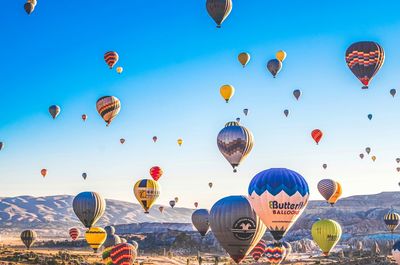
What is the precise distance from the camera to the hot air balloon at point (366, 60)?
38.8m

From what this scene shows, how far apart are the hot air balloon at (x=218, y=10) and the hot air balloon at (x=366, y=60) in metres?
9.87

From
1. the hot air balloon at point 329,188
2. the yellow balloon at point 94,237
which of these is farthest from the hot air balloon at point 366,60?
the yellow balloon at point 94,237

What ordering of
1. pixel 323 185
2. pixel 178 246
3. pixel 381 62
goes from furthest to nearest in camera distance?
pixel 178 246 < pixel 323 185 < pixel 381 62

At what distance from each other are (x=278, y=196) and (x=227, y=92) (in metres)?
19.5

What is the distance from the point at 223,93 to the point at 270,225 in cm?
1969

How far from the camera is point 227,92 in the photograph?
47.4 metres

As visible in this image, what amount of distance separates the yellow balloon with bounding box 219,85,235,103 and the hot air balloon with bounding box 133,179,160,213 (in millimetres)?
10917

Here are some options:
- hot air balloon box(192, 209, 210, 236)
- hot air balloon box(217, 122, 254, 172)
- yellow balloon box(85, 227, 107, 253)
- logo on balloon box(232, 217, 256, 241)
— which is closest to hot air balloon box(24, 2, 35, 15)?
hot air balloon box(217, 122, 254, 172)

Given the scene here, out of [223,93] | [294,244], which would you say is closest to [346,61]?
[223,93]

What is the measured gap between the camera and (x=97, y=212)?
4656cm

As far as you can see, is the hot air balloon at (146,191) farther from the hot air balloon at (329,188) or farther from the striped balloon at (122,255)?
the hot air balloon at (329,188)

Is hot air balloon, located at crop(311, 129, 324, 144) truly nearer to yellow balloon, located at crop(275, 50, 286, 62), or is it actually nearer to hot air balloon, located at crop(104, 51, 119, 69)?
yellow balloon, located at crop(275, 50, 286, 62)

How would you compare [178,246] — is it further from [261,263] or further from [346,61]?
[346,61]

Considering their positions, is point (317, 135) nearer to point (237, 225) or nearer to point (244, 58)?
point (244, 58)
